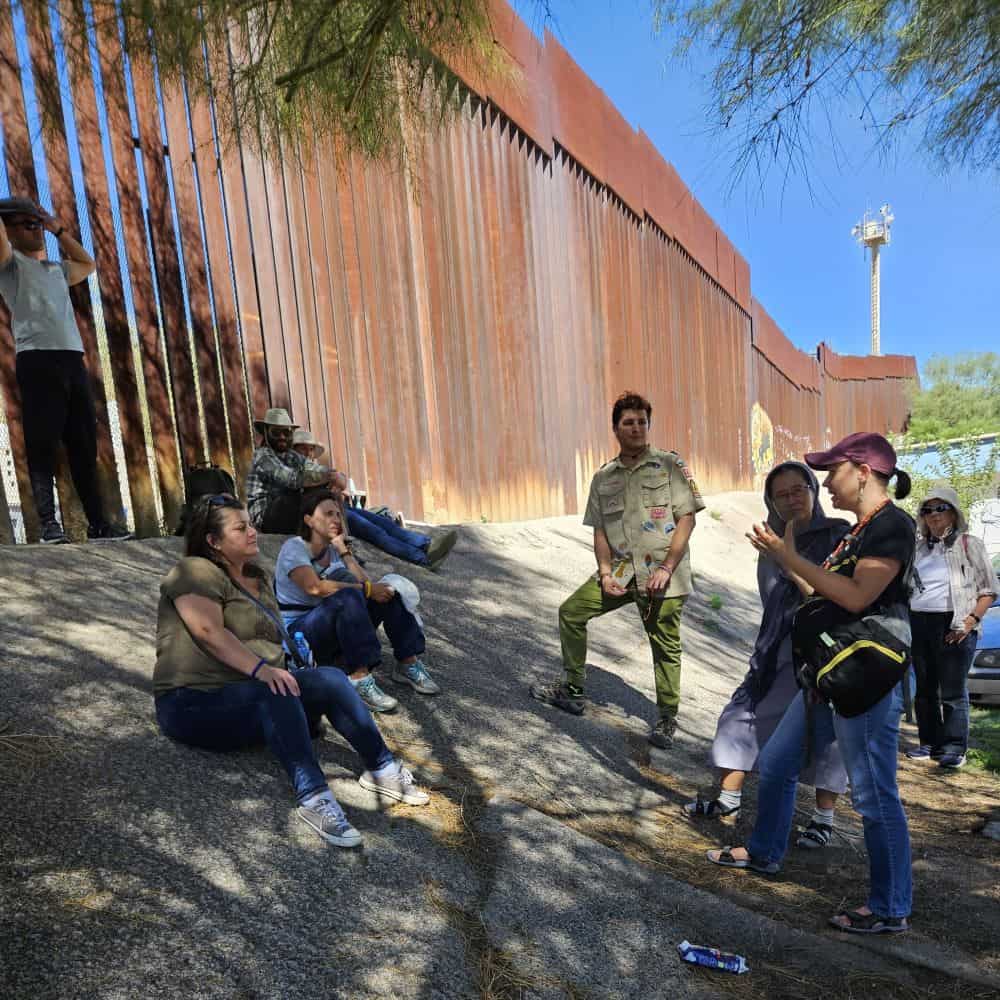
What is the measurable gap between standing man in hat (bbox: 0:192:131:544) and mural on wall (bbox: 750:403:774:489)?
18.0 m

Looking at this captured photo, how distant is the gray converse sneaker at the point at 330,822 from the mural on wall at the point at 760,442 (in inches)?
760

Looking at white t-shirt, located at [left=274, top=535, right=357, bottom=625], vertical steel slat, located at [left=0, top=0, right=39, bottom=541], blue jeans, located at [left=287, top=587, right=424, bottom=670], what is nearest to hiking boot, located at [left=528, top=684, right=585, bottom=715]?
blue jeans, located at [left=287, top=587, right=424, bottom=670]

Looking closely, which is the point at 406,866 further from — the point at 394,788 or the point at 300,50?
the point at 300,50

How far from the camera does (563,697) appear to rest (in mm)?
4621

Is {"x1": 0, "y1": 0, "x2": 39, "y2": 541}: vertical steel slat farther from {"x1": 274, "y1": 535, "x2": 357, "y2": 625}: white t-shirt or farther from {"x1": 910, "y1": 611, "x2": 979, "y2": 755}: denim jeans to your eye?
{"x1": 910, "y1": 611, "x2": 979, "y2": 755}: denim jeans

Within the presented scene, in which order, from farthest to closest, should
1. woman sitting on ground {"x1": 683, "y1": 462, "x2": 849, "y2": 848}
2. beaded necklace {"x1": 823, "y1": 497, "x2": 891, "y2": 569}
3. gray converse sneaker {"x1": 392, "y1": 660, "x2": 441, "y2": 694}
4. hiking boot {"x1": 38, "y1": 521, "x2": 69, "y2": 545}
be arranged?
hiking boot {"x1": 38, "y1": 521, "x2": 69, "y2": 545}
gray converse sneaker {"x1": 392, "y1": 660, "x2": 441, "y2": 694}
woman sitting on ground {"x1": 683, "y1": 462, "x2": 849, "y2": 848}
beaded necklace {"x1": 823, "y1": 497, "x2": 891, "y2": 569}

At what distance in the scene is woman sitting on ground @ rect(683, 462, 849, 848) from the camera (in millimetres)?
3361

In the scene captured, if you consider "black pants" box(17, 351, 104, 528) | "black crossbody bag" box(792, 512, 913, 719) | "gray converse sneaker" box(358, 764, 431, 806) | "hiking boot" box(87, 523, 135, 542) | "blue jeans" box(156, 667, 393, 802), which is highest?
"black pants" box(17, 351, 104, 528)

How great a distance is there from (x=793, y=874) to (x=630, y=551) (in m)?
1.74

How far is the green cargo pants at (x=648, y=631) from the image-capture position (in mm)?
4367

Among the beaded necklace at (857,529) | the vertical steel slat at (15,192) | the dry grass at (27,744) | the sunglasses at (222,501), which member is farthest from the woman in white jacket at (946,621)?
the vertical steel slat at (15,192)

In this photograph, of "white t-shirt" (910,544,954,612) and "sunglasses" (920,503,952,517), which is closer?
"white t-shirt" (910,544,954,612)

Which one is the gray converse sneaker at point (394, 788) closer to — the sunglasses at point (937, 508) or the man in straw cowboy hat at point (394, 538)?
the man in straw cowboy hat at point (394, 538)

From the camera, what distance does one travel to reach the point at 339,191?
24.3ft
